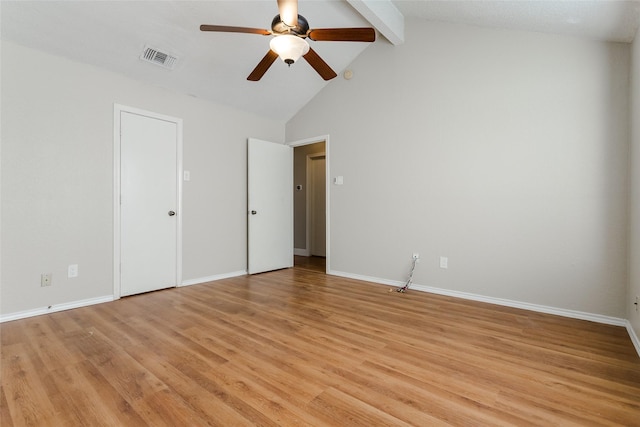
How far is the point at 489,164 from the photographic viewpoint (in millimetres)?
3016

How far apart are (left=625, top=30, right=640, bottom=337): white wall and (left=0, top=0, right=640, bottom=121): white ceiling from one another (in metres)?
0.33

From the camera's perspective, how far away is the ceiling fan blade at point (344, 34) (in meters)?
2.03

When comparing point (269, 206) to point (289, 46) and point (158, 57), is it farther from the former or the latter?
point (289, 46)

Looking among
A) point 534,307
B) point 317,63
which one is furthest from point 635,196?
point 317,63

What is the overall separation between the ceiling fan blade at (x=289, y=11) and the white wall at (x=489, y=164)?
6.84ft

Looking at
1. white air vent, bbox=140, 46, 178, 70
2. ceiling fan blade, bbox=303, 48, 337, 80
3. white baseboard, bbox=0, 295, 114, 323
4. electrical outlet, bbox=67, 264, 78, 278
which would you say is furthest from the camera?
white air vent, bbox=140, 46, 178, 70

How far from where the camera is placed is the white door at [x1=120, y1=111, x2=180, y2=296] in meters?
3.23

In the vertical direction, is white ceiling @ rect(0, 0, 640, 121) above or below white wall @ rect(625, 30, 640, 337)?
above

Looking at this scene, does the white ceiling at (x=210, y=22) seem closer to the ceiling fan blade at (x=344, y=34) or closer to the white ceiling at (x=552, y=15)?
the white ceiling at (x=552, y=15)

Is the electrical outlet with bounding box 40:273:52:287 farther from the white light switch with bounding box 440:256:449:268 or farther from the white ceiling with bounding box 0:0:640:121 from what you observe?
the white light switch with bounding box 440:256:449:268

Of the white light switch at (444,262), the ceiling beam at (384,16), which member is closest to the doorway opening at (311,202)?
the ceiling beam at (384,16)

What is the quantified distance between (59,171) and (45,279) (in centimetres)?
103

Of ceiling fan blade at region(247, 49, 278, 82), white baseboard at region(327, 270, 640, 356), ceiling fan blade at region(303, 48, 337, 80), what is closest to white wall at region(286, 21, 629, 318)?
white baseboard at region(327, 270, 640, 356)

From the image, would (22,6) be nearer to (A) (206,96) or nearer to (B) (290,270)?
(A) (206,96)
